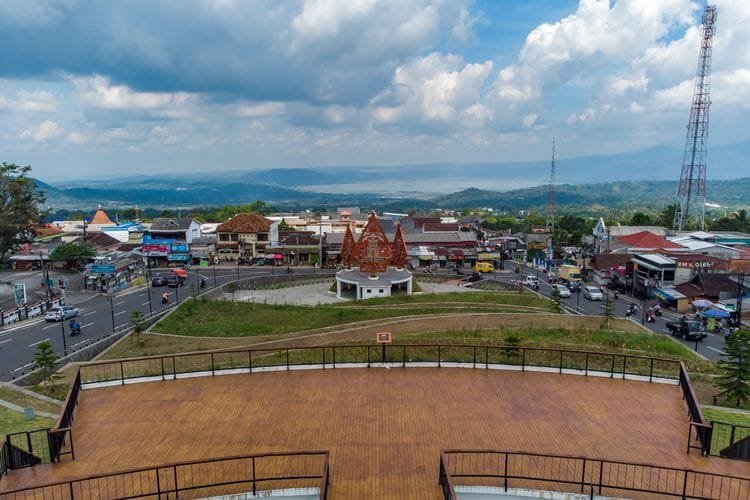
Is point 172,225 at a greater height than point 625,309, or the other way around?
point 172,225

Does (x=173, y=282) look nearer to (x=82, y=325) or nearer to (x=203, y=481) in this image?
(x=82, y=325)

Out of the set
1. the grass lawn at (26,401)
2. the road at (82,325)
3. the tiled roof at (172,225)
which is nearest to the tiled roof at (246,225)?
the tiled roof at (172,225)

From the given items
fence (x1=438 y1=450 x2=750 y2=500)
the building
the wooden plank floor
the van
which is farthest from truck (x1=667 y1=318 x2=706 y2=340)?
the building

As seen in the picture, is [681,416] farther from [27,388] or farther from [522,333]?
[27,388]

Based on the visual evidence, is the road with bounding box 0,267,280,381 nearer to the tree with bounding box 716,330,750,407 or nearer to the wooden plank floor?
the wooden plank floor

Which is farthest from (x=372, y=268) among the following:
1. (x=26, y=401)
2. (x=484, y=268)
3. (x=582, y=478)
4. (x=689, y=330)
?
(x=582, y=478)

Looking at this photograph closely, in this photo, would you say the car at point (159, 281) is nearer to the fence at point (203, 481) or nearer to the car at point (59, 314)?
the car at point (59, 314)
